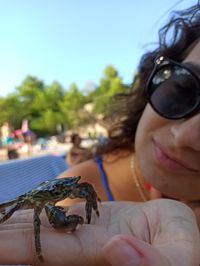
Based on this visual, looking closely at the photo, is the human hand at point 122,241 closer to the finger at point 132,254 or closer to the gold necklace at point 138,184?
the finger at point 132,254

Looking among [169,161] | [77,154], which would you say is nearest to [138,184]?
[169,161]

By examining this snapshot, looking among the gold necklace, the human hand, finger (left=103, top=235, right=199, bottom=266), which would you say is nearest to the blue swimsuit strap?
the gold necklace

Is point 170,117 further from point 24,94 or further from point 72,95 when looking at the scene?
point 24,94

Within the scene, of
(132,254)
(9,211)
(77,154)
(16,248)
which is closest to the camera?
(132,254)

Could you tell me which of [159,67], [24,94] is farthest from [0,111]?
[159,67]

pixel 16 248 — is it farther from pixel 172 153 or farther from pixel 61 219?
pixel 172 153

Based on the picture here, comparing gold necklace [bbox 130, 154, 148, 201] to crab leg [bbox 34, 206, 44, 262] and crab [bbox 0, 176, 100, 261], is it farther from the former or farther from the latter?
crab leg [bbox 34, 206, 44, 262]
